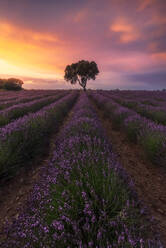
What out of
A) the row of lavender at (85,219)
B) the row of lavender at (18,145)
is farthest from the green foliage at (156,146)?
the row of lavender at (18,145)

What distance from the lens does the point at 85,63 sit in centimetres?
3791

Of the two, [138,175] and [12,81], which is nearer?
[138,175]

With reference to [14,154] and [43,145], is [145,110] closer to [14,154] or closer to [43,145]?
[43,145]

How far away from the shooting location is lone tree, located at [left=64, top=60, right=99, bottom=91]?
38.2 meters

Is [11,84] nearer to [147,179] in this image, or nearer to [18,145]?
[18,145]

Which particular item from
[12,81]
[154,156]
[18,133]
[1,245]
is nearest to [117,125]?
[154,156]

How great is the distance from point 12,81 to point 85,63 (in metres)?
19.7

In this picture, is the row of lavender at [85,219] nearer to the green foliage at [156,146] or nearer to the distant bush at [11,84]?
the green foliage at [156,146]

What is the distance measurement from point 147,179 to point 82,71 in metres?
38.6

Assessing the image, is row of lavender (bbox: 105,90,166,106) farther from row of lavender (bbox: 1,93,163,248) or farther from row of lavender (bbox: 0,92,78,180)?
row of lavender (bbox: 1,93,163,248)

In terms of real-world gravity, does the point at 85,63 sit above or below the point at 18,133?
above

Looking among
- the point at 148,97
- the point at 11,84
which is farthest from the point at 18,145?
the point at 11,84

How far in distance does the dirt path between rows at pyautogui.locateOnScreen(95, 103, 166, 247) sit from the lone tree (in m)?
36.7

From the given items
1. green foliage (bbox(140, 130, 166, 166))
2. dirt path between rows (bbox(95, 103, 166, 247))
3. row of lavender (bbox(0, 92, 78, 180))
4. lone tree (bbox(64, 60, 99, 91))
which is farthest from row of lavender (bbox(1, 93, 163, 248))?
lone tree (bbox(64, 60, 99, 91))
